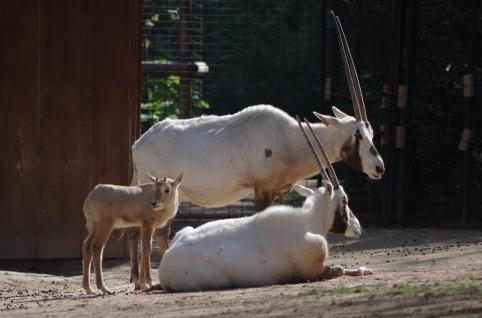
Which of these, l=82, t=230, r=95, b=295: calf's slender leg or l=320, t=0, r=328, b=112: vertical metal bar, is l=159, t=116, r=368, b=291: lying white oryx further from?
l=320, t=0, r=328, b=112: vertical metal bar

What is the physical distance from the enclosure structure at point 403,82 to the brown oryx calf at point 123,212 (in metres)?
5.43

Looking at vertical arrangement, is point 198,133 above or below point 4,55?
below

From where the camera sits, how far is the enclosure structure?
1411 cm

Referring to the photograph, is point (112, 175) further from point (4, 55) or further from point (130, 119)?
point (4, 55)

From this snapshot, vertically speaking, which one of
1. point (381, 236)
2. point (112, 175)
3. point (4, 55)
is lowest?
point (381, 236)

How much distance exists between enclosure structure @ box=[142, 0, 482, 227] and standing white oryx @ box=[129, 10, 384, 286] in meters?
3.14

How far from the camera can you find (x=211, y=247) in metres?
8.08

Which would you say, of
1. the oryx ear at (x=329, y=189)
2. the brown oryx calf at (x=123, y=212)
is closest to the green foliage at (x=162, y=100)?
the brown oryx calf at (x=123, y=212)

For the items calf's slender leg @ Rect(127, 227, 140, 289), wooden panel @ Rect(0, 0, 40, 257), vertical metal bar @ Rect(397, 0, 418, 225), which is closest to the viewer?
calf's slender leg @ Rect(127, 227, 140, 289)

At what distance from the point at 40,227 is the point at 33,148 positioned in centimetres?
78

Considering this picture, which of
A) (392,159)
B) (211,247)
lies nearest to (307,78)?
(392,159)

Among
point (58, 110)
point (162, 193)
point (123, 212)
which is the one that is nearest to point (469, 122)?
point (58, 110)

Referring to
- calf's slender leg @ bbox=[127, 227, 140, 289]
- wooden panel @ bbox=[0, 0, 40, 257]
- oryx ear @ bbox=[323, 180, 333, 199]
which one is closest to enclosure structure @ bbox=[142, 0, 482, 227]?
wooden panel @ bbox=[0, 0, 40, 257]

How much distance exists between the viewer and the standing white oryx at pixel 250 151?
34.9 ft
